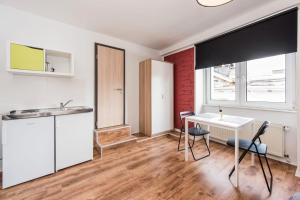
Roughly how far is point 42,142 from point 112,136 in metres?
1.36

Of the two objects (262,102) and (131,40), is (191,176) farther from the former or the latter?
(131,40)

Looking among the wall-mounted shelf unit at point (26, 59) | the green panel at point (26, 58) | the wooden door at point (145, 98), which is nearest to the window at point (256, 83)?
the wooden door at point (145, 98)

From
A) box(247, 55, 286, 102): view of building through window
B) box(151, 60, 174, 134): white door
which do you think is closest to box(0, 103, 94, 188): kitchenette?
box(151, 60, 174, 134): white door

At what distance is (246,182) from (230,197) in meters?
0.44

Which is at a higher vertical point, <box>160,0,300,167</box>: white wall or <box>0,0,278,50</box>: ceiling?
<box>0,0,278,50</box>: ceiling

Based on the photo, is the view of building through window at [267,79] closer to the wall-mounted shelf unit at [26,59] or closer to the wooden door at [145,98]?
the wooden door at [145,98]

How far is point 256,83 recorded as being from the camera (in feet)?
9.00

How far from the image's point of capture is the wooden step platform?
2.90 meters

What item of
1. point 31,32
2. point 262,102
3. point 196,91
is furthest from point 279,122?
point 31,32

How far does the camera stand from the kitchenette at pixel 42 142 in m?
1.74

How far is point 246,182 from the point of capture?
1.84 m

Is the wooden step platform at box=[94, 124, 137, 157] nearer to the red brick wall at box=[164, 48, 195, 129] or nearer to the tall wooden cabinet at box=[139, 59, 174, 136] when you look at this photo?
the tall wooden cabinet at box=[139, 59, 174, 136]

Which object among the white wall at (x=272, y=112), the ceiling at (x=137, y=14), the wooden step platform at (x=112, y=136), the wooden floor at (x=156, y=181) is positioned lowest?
the wooden floor at (x=156, y=181)

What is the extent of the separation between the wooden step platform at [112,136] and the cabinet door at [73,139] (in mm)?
415
